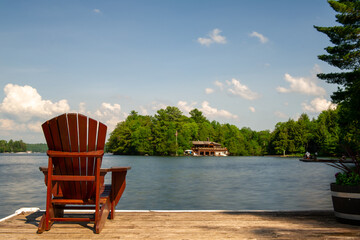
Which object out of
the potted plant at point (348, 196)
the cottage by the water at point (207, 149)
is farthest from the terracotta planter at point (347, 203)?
the cottage by the water at point (207, 149)

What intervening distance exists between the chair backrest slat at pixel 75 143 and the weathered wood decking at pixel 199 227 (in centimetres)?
46

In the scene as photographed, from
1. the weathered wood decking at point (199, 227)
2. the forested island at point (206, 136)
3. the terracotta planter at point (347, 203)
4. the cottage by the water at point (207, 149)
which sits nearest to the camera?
the weathered wood decking at point (199, 227)

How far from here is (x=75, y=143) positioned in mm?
3771

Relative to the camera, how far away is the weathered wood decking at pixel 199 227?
11.8ft

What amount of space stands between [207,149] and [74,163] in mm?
90186

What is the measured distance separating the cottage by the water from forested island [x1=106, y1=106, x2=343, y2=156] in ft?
8.49

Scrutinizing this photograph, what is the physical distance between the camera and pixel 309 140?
257 ft

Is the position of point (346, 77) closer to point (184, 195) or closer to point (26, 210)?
point (184, 195)

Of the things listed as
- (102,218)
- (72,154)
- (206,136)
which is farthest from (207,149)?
(72,154)

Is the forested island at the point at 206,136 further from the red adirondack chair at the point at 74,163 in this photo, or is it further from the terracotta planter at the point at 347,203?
the red adirondack chair at the point at 74,163

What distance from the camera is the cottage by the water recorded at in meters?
92.9

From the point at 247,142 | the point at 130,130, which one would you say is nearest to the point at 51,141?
the point at 130,130

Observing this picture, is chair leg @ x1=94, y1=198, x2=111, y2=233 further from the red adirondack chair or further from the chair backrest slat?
the chair backrest slat

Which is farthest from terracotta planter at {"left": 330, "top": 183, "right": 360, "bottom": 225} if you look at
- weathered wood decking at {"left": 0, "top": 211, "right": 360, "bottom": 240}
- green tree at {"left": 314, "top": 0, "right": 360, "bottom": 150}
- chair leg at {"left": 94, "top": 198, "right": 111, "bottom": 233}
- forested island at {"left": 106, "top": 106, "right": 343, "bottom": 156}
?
forested island at {"left": 106, "top": 106, "right": 343, "bottom": 156}
